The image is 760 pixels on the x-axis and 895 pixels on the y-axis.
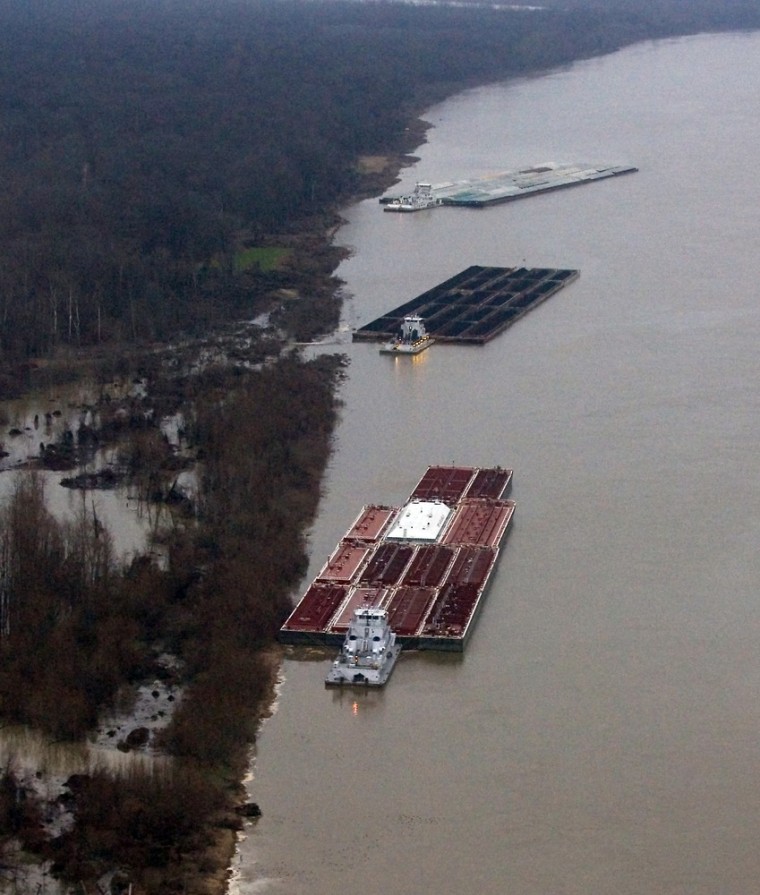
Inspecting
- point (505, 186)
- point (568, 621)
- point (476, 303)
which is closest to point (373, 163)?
point (505, 186)

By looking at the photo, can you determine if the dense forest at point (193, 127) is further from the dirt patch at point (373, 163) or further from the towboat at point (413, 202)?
the towboat at point (413, 202)

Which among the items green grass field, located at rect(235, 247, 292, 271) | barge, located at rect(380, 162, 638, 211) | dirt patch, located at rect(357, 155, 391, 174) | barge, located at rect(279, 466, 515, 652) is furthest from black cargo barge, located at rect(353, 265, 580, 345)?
dirt patch, located at rect(357, 155, 391, 174)

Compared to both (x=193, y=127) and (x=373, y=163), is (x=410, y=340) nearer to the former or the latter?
(x=373, y=163)

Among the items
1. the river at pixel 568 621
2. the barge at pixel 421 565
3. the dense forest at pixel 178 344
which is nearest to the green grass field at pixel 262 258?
the dense forest at pixel 178 344

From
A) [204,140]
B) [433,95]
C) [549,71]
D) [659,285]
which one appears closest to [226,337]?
[659,285]

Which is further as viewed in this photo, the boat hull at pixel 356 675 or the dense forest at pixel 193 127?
the dense forest at pixel 193 127
